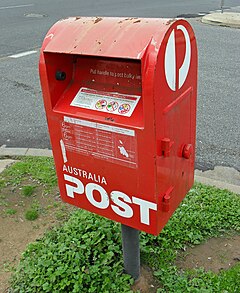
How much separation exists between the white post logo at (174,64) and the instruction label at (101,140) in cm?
28

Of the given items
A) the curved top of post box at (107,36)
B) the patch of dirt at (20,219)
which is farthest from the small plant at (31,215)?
the curved top of post box at (107,36)

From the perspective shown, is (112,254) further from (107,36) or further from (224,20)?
(224,20)

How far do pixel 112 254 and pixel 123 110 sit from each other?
1013 millimetres

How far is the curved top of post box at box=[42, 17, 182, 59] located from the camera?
1458 millimetres

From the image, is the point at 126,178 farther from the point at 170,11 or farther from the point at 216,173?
the point at 170,11

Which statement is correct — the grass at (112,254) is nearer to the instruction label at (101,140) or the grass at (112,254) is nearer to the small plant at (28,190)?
the small plant at (28,190)

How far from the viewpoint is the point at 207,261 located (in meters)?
2.41

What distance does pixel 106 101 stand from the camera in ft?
5.51

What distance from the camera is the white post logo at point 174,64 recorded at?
4.92 feet

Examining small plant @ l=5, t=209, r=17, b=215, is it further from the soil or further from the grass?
the grass

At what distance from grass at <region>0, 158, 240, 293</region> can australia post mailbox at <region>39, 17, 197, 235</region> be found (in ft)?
1.50

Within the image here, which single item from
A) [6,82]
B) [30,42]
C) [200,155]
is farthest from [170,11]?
[200,155]

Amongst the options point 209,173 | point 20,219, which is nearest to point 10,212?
point 20,219

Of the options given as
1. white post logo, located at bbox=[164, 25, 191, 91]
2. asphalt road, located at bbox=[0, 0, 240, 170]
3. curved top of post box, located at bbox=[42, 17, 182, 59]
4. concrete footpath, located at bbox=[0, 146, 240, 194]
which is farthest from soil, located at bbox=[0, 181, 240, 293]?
curved top of post box, located at bbox=[42, 17, 182, 59]
